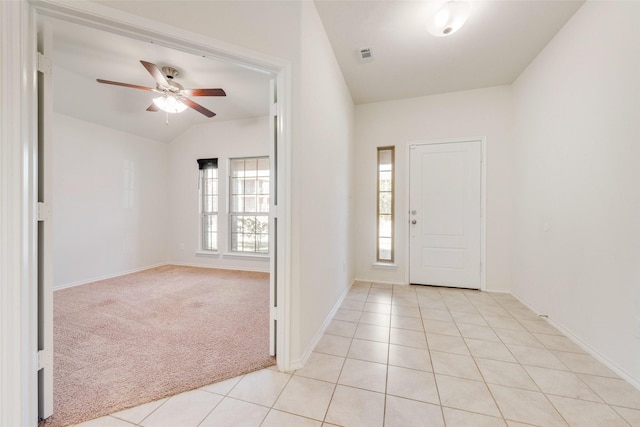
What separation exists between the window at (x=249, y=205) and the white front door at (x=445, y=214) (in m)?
2.59

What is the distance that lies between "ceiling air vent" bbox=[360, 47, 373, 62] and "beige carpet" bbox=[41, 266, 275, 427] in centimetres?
292

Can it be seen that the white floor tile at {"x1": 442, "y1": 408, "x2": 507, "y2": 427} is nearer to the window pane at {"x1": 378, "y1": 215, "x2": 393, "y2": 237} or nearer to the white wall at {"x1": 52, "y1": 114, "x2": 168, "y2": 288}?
the window pane at {"x1": 378, "y1": 215, "x2": 393, "y2": 237}

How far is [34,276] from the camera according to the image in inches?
45.1

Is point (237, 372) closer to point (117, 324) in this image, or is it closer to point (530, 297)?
point (117, 324)

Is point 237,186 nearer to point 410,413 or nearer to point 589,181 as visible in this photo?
point 410,413

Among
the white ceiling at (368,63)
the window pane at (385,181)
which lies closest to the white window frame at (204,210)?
the white ceiling at (368,63)

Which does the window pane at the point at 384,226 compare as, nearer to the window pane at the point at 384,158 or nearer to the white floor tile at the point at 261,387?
the window pane at the point at 384,158

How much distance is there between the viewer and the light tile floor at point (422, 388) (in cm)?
127

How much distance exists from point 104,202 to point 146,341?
9.75 feet

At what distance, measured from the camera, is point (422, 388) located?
1.49 meters

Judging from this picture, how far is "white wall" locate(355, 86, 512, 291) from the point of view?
3.24 metres

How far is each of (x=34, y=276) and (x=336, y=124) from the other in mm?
2524

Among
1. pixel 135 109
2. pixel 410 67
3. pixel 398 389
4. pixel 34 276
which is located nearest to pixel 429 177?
pixel 410 67

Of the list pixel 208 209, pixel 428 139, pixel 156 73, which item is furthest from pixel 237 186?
pixel 428 139
